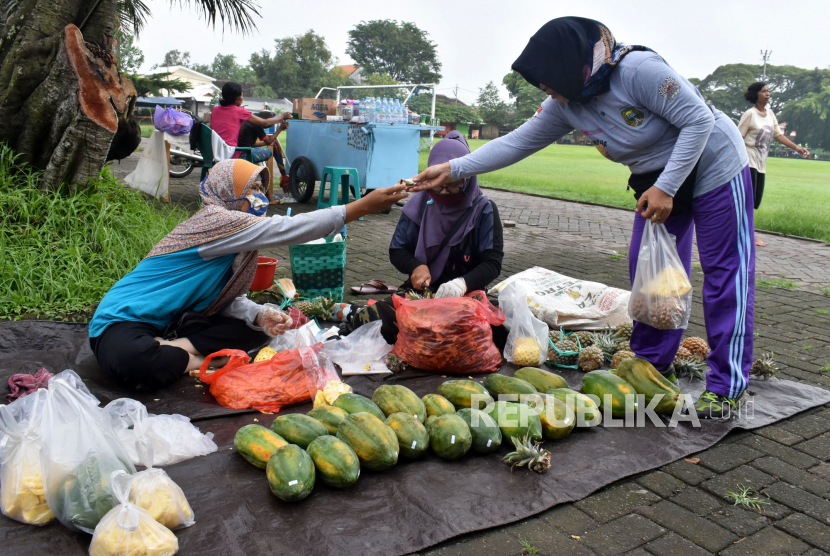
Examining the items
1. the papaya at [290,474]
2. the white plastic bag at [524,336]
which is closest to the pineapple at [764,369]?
the white plastic bag at [524,336]

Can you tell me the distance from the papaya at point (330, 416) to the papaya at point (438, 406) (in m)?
0.40

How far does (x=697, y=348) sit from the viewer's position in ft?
12.6

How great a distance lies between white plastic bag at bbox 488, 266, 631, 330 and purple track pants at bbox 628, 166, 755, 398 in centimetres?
125

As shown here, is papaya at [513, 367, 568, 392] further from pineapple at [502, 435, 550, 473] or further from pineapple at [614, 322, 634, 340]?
pineapple at [614, 322, 634, 340]

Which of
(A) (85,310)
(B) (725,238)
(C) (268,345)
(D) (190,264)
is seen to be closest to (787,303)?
(B) (725,238)

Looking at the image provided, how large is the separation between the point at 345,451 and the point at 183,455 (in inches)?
28.0

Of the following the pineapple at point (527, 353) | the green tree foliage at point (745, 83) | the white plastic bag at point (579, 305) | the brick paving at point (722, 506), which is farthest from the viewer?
the green tree foliage at point (745, 83)

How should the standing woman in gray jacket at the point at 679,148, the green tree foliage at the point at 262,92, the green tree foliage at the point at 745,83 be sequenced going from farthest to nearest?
the green tree foliage at the point at 262,92 → the green tree foliage at the point at 745,83 → the standing woman in gray jacket at the point at 679,148

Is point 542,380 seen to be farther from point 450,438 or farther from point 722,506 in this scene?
point 722,506

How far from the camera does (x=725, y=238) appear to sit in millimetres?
2973

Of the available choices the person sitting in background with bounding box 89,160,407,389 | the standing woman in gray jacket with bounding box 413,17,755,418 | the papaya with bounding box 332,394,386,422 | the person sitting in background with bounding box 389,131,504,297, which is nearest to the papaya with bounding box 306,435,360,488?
the papaya with bounding box 332,394,386,422

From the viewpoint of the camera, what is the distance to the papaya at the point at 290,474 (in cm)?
219

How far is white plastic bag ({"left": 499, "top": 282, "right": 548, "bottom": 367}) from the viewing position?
12.1 ft

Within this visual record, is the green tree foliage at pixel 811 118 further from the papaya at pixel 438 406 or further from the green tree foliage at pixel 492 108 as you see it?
the papaya at pixel 438 406
